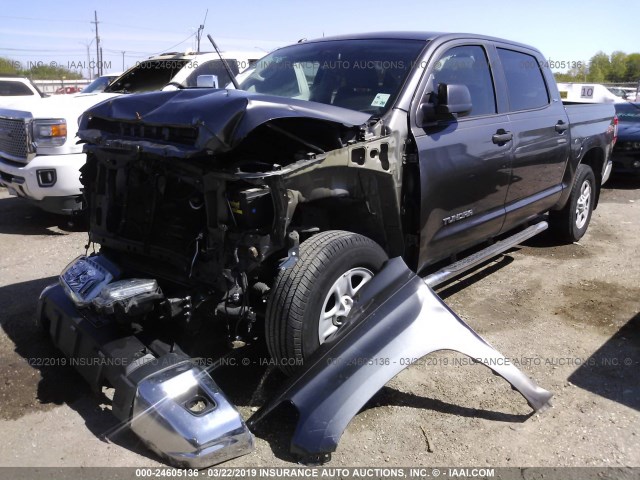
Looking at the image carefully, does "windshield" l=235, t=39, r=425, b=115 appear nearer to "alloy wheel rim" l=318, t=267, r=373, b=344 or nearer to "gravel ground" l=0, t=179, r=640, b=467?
"alloy wheel rim" l=318, t=267, r=373, b=344

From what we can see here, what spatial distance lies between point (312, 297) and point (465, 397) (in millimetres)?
1104

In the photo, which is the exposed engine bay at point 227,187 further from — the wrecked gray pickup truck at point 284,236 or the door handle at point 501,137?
the door handle at point 501,137

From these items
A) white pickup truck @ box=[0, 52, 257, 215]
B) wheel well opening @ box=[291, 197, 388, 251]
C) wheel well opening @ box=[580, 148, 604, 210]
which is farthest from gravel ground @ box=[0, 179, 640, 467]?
A: wheel well opening @ box=[580, 148, 604, 210]

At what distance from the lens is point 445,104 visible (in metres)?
3.62

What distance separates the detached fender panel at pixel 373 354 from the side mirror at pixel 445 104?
3.33 feet

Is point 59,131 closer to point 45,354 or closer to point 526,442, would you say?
point 45,354

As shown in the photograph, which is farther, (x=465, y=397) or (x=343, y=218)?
(x=343, y=218)

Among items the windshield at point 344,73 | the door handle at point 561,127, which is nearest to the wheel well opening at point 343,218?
the windshield at point 344,73

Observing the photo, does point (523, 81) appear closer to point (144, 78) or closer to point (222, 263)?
point (222, 263)

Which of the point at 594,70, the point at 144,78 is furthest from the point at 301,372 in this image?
the point at 594,70

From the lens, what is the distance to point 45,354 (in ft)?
12.0

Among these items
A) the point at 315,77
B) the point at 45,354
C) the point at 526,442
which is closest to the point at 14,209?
the point at 45,354

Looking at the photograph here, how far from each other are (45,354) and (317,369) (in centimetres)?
187

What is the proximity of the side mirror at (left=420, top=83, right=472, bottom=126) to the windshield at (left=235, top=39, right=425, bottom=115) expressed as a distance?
23 cm
